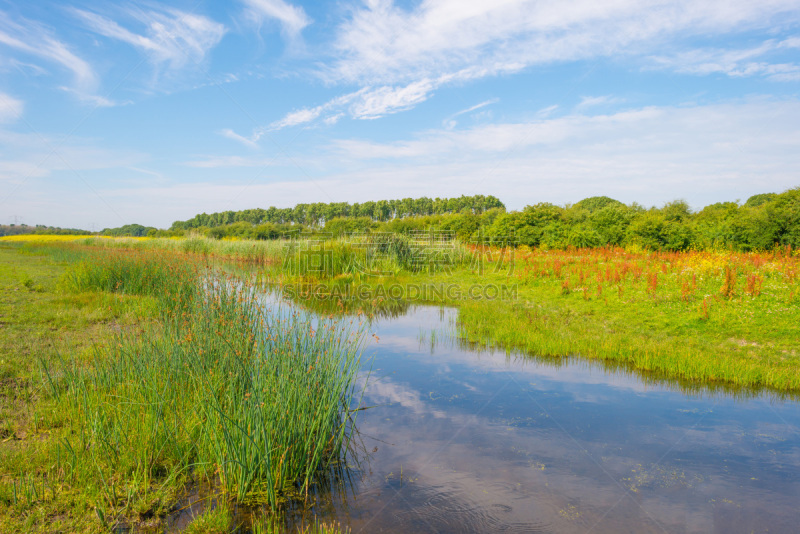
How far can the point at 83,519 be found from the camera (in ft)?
10.6

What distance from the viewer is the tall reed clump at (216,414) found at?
3.75m

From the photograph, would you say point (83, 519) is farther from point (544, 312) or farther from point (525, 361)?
point (544, 312)

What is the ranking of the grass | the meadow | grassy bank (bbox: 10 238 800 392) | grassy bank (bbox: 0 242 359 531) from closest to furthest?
grassy bank (bbox: 0 242 359 531) < the meadow < the grass < grassy bank (bbox: 10 238 800 392)

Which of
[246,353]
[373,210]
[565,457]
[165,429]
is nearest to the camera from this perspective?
[165,429]

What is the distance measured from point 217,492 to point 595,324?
365 inches

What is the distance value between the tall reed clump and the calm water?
607 mm

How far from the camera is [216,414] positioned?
12.9ft

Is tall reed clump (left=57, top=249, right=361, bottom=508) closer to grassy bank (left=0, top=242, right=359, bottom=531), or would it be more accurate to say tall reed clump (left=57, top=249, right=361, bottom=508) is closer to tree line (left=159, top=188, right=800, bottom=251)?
grassy bank (left=0, top=242, right=359, bottom=531)

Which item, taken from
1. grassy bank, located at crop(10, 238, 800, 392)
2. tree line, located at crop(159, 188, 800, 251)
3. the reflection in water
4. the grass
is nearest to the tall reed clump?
the reflection in water

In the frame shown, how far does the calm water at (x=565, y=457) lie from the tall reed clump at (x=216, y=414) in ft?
1.99

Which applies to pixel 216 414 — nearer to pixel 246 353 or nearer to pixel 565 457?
pixel 246 353

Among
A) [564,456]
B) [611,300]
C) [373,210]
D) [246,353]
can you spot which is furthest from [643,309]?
[373,210]

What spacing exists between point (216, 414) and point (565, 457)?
3834 millimetres

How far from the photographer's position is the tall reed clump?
3.75 metres
